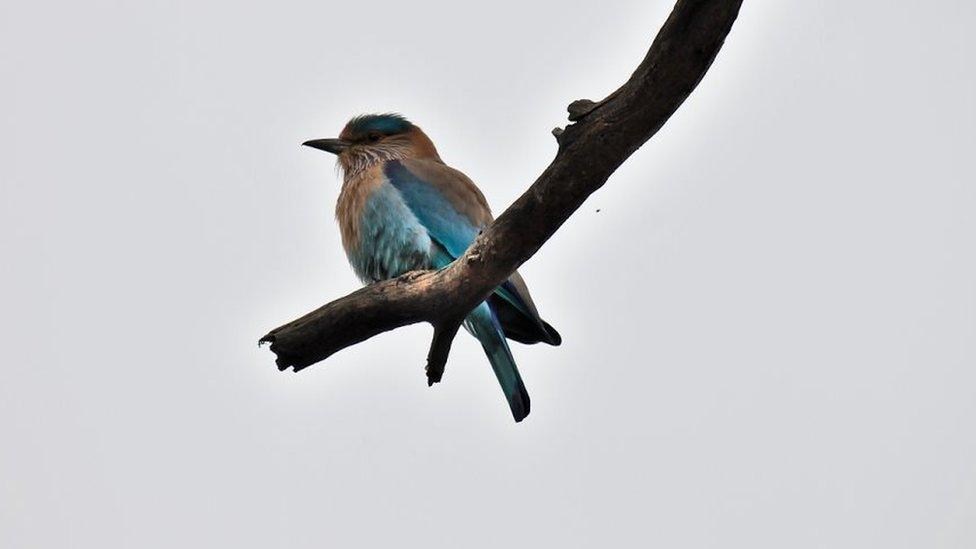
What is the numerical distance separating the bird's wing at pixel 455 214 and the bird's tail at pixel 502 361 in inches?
2.4

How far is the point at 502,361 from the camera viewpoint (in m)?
5.78

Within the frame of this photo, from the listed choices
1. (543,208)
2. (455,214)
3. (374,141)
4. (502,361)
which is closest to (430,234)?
(455,214)

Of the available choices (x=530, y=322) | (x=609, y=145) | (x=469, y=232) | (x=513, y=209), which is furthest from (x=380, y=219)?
(x=609, y=145)

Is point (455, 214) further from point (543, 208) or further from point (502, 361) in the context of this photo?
point (543, 208)

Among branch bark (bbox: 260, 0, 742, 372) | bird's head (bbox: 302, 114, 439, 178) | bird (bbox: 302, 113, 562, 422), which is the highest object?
bird's head (bbox: 302, 114, 439, 178)

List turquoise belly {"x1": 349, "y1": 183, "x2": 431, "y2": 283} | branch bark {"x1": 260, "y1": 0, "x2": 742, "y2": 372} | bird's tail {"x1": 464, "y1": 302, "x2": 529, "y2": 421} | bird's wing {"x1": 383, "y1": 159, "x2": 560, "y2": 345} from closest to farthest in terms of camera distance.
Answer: branch bark {"x1": 260, "y1": 0, "x2": 742, "y2": 372}
bird's wing {"x1": 383, "y1": 159, "x2": 560, "y2": 345}
bird's tail {"x1": 464, "y1": 302, "x2": 529, "y2": 421}
turquoise belly {"x1": 349, "y1": 183, "x2": 431, "y2": 283}

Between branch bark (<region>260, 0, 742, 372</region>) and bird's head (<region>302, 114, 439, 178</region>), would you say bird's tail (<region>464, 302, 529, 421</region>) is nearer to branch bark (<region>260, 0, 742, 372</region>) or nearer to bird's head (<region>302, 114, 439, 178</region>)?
branch bark (<region>260, 0, 742, 372</region>)

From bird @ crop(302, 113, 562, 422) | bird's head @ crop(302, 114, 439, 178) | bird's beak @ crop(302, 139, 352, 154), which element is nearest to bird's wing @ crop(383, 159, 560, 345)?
bird @ crop(302, 113, 562, 422)

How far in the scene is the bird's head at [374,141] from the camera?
6980mm

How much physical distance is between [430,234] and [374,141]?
1.23 metres

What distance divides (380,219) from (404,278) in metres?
1.35

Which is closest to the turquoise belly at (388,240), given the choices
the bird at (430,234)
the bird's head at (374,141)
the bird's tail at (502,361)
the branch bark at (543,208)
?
the bird at (430,234)

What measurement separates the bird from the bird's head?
0.16m

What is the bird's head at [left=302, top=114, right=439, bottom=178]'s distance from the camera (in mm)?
6980
